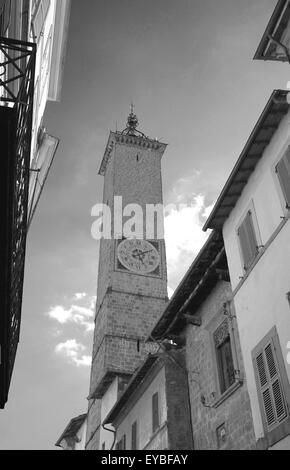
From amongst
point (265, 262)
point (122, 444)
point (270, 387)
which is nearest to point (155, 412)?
point (122, 444)

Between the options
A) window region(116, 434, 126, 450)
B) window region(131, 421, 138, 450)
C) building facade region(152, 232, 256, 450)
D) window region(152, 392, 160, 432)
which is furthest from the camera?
window region(116, 434, 126, 450)

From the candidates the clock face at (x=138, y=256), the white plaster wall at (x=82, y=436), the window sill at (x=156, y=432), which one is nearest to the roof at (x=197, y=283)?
the window sill at (x=156, y=432)

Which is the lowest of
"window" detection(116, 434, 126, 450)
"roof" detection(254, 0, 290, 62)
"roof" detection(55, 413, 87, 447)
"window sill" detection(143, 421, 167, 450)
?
"window sill" detection(143, 421, 167, 450)

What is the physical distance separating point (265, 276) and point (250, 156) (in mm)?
2714

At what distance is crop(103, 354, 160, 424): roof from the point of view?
1579 cm

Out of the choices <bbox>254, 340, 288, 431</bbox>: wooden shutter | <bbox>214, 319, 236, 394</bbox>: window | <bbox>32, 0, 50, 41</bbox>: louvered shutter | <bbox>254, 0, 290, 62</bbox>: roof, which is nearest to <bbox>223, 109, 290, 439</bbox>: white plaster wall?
<bbox>254, 340, 288, 431</bbox>: wooden shutter

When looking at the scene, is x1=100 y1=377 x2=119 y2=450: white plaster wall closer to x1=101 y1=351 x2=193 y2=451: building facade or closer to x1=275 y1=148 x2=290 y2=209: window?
x1=101 y1=351 x2=193 y2=451: building facade

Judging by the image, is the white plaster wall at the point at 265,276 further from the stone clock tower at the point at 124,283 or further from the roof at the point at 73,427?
the roof at the point at 73,427

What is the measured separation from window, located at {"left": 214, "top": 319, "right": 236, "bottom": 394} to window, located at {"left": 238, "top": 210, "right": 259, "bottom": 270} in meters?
2.48

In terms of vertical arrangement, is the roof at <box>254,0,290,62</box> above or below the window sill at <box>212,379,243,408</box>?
above

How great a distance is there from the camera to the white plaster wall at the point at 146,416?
48.5ft

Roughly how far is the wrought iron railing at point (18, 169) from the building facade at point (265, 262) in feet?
15.1

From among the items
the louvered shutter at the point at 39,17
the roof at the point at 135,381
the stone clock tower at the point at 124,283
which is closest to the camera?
the louvered shutter at the point at 39,17
